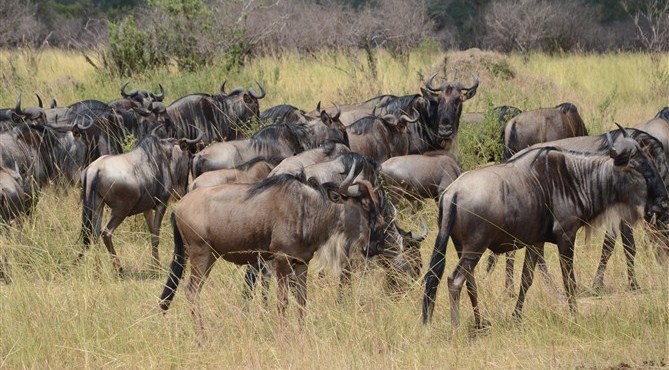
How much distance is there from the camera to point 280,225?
5.87m

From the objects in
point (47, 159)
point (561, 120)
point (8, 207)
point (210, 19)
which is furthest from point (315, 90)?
point (8, 207)

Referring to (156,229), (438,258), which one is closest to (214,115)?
(156,229)

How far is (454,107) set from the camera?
11.0 meters

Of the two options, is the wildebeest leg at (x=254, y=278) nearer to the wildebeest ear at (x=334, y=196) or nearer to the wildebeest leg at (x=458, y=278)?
the wildebeest ear at (x=334, y=196)

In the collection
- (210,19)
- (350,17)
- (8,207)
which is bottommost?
(350,17)

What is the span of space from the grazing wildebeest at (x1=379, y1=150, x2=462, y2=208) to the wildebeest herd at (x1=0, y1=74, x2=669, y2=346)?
0.4 inches

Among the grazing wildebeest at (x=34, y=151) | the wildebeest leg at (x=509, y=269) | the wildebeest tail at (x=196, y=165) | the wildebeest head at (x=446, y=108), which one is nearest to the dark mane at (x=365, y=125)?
the wildebeest head at (x=446, y=108)

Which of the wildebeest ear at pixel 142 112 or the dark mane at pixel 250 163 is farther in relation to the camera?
the wildebeest ear at pixel 142 112

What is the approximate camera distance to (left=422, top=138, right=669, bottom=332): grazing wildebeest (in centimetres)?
590

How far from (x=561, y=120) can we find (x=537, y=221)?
4394mm

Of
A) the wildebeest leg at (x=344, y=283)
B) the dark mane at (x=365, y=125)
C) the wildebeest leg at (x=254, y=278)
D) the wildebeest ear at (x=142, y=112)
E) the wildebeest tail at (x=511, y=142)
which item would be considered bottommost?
the wildebeest tail at (x=511, y=142)

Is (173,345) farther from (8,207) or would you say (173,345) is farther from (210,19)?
(210,19)

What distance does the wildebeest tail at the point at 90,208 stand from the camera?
7828 mm

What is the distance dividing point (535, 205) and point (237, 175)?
2.23 meters
